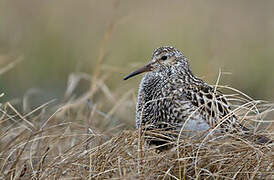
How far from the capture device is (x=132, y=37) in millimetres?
9914

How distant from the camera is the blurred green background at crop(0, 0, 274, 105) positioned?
8.80m

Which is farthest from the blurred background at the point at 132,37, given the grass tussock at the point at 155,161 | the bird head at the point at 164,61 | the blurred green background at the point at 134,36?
the grass tussock at the point at 155,161

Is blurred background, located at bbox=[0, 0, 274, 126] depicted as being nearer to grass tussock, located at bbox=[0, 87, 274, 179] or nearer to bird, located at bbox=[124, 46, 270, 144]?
bird, located at bbox=[124, 46, 270, 144]

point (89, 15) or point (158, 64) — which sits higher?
point (89, 15)

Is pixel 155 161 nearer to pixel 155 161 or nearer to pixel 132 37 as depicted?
pixel 155 161

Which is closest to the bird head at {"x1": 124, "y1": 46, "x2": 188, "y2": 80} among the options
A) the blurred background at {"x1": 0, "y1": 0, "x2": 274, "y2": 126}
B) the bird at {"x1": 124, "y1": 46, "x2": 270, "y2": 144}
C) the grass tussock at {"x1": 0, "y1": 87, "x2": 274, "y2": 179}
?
the bird at {"x1": 124, "y1": 46, "x2": 270, "y2": 144}

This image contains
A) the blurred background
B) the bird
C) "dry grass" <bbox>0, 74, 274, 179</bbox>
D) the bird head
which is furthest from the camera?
the blurred background

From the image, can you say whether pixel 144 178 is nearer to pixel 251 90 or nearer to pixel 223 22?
pixel 251 90

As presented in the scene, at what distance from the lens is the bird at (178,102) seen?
3.97m

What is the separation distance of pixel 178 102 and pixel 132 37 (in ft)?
19.4

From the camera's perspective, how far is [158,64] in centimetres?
444

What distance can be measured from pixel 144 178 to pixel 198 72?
5470mm

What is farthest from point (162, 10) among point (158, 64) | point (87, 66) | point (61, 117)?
point (158, 64)

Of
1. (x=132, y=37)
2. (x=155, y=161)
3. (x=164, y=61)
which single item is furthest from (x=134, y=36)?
(x=155, y=161)
